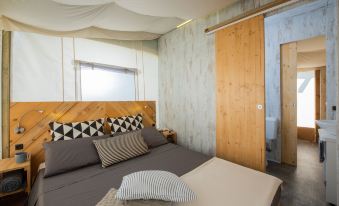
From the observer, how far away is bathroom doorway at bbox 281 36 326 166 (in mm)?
2967

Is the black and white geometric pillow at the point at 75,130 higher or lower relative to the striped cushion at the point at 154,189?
higher

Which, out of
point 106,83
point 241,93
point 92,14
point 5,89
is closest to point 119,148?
point 106,83

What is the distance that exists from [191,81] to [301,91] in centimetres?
422

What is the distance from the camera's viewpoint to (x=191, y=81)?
2.86 m

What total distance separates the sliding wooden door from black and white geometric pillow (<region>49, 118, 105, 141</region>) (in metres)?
3.17

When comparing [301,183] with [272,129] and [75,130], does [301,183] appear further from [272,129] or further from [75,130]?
[75,130]

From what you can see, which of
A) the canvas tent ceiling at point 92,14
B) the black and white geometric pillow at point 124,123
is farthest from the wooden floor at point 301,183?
the canvas tent ceiling at point 92,14

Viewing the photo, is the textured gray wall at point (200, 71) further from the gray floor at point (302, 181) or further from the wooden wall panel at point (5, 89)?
the wooden wall panel at point (5, 89)

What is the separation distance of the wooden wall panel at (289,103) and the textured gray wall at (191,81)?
149 centimetres

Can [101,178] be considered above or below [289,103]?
below

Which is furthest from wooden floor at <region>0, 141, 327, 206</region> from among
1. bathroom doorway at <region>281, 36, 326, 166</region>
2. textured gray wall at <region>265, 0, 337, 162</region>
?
textured gray wall at <region>265, 0, 337, 162</region>

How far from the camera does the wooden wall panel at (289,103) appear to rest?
9.69ft

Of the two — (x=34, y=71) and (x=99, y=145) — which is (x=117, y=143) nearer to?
(x=99, y=145)

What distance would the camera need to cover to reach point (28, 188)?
173 cm
